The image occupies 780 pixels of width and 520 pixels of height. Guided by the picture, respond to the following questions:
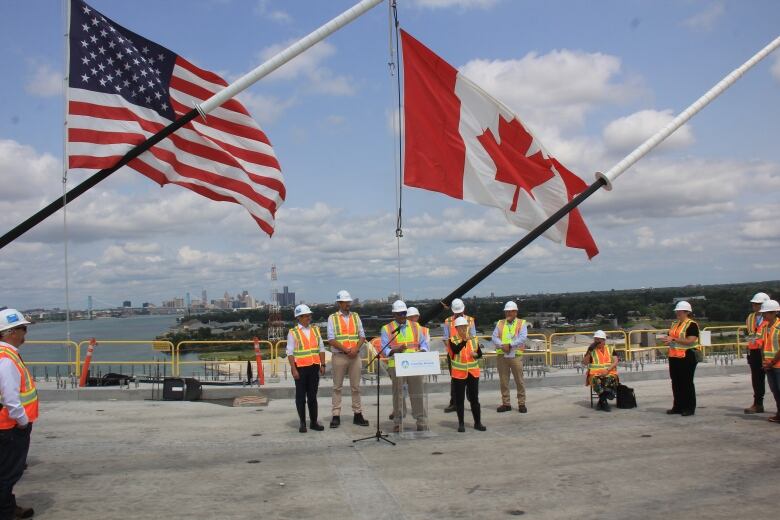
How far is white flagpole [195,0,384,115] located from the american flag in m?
0.65

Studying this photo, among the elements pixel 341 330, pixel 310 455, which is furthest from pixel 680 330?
pixel 310 455

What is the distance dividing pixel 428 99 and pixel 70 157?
17.8 ft

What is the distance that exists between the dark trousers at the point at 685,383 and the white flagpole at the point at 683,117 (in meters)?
3.31

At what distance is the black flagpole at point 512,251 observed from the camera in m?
9.84

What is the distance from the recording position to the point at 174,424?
11008 millimetres

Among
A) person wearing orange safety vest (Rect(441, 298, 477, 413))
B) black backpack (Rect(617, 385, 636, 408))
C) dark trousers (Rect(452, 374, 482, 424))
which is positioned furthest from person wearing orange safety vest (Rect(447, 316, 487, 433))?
black backpack (Rect(617, 385, 636, 408))

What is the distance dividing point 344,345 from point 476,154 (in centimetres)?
386

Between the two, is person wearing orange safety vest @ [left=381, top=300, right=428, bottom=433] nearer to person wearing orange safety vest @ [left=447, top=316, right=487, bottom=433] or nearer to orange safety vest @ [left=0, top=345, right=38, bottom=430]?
person wearing orange safety vest @ [left=447, top=316, right=487, bottom=433]

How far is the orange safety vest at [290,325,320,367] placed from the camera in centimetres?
1032

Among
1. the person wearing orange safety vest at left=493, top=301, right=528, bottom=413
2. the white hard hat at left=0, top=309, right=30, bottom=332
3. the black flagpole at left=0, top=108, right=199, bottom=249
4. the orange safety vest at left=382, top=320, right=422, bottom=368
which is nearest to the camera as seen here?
the white hard hat at left=0, top=309, right=30, bottom=332

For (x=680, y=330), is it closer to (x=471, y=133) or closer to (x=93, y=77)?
(x=471, y=133)

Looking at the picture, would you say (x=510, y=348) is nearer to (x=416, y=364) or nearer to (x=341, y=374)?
(x=416, y=364)

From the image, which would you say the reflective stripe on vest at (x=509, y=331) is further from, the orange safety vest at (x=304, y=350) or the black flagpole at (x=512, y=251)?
the orange safety vest at (x=304, y=350)

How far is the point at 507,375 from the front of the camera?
1218 centimetres
